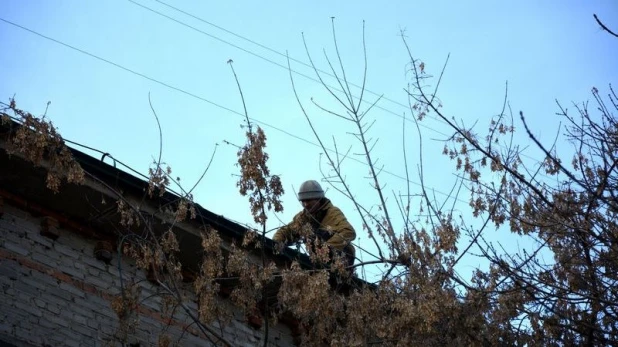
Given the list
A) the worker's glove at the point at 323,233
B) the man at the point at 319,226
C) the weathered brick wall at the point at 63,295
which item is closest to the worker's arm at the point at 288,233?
the man at the point at 319,226

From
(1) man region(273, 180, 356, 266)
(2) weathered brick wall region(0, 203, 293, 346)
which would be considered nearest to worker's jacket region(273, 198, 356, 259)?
(1) man region(273, 180, 356, 266)

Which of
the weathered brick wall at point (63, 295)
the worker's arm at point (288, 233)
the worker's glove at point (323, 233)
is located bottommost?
the weathered brick wall at point (63, 295)

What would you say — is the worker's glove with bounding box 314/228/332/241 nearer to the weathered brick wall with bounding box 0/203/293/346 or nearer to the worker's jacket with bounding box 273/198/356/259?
the worker's jacket with bounding box 273/198/356/259

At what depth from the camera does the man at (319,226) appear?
10.2 m

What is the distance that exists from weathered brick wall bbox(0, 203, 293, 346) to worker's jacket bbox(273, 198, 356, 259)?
1317 mm

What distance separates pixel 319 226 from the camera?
38.0ft

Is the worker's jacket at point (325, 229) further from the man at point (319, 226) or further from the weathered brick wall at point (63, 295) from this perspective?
the weathered brick wall at point (63, 295)

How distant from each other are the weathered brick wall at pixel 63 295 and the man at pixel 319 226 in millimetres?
1318

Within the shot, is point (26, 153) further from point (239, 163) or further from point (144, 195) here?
point (239, 163)

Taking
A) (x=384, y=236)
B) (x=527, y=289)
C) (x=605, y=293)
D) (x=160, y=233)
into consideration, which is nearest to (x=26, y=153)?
(x=160, y=233)

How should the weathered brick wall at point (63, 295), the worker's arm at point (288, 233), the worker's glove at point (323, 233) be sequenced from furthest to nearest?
the worker's glove at point (323, 233) → the worker's arm at point (288, 233) → the weathered brick wall at point (63, 295)

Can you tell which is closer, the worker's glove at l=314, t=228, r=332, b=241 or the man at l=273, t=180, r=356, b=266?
the man at l=273, t=180, r=356, b=266

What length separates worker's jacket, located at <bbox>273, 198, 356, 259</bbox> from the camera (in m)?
10.3

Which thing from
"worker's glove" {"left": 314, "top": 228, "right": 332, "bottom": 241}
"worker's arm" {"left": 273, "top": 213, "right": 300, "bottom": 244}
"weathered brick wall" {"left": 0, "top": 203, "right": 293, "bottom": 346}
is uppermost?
"worker's glove" {"left": 314, "top": 228, "right": 332, "bottom": 241}
